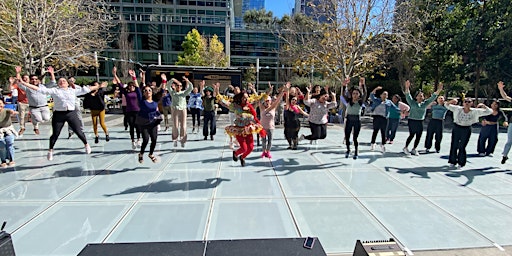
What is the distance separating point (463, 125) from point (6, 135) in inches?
392

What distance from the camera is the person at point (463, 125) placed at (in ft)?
20.1

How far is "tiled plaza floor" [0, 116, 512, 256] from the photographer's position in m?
3.38

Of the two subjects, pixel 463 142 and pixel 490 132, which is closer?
pixel 463 142

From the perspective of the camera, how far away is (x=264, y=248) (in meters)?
2.53

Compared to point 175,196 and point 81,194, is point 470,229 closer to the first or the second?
point 175,196

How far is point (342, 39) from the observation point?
14438 mm

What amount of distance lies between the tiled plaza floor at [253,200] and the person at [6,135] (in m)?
0.35

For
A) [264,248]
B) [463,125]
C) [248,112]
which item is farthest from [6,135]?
[463,125]

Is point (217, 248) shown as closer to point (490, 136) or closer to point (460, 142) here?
point (460, 142)

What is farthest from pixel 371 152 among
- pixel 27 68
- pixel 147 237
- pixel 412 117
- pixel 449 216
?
pixel 27 68

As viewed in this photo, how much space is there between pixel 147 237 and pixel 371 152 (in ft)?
22.3

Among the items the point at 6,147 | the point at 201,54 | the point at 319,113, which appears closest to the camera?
the point at 6,147

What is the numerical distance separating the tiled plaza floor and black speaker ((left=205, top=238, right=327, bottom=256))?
0.69 meters

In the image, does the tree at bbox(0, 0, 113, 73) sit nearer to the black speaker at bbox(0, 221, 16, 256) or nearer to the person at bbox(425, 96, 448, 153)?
the black speaker at bbox(0, 221, 16, 256)
